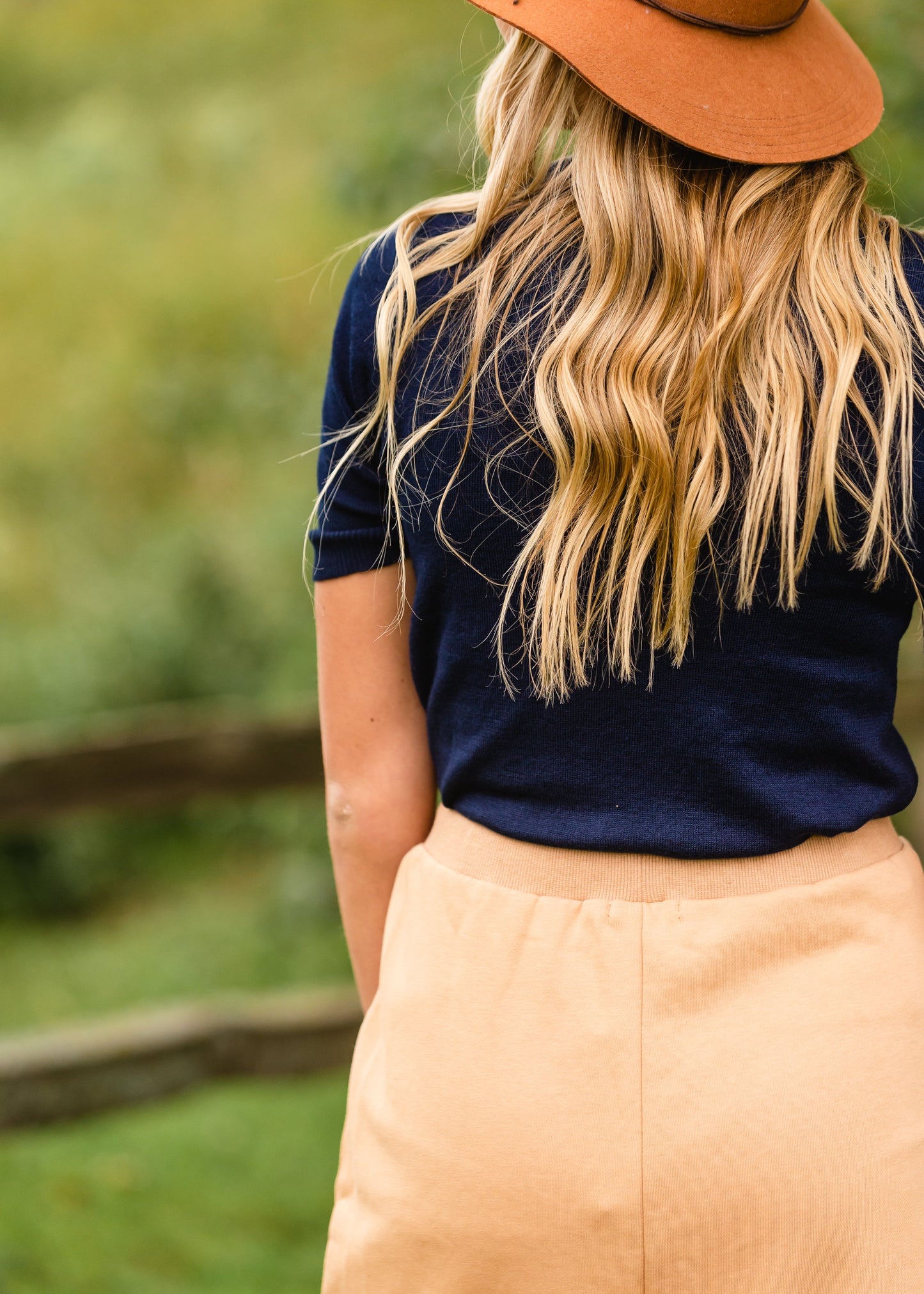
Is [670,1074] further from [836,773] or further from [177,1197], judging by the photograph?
[177,1197]

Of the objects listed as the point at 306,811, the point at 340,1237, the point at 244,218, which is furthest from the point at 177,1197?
the point at 244,218

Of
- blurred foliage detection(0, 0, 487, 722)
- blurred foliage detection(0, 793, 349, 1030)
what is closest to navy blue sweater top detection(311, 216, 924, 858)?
blurred foliage detection(0, 793, 349, 1030)

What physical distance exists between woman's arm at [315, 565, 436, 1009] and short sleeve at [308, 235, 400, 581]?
0.03 metres

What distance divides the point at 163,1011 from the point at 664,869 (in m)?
2.19

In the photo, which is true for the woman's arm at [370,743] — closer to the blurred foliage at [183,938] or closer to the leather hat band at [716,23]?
the leather hat band at [716,23]

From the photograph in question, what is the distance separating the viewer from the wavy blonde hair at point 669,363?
1066 millimetres

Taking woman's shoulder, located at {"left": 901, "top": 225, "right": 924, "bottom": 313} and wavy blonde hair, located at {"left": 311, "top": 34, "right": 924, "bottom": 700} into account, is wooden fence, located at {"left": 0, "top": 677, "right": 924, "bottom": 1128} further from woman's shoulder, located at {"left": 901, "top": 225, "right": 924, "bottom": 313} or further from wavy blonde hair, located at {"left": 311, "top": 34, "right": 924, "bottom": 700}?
woman's shoulder, located at {"left": 901, "top": 225, "right": 924, "bottom": 313}

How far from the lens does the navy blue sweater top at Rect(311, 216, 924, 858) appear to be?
1117mm

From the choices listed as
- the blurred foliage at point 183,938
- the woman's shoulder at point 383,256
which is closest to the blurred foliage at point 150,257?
the blurred foliage at point 183,938

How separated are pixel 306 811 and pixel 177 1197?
5.48 feet

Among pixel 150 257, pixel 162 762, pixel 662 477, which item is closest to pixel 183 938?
pixel 162 762

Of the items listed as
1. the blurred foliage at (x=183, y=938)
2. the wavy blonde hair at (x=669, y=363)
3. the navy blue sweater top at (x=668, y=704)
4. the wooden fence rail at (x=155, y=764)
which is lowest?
the blurred foliage at (x=183, y=938)

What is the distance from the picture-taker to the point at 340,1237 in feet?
4.00

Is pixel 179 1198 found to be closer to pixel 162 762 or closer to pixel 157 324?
pixel 162 762
